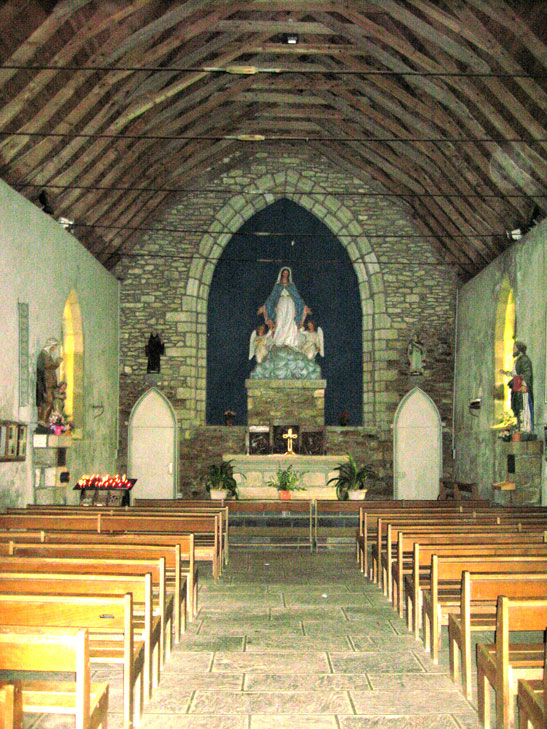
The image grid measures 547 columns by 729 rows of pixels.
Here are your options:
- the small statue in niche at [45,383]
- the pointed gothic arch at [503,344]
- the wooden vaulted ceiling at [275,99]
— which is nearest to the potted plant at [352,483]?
the pointed gothic arch at [503,344]

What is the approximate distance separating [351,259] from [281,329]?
1955mm

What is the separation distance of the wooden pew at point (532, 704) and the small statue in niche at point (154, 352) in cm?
1305

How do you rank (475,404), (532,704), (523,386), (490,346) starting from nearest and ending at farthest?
1. (532,704)
2. (523,386)
3. (490,346)
4. (475,404)

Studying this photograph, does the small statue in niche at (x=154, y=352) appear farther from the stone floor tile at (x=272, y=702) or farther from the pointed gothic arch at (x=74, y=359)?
the stone floor tile at (x=272, y=702)

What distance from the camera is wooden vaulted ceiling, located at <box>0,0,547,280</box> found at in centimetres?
898

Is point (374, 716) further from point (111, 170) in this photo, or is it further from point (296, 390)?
point (296, 390)

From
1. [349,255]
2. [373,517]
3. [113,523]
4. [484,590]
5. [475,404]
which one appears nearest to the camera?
[484,590]

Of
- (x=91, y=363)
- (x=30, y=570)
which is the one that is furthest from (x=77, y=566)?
(x=91, y=363)

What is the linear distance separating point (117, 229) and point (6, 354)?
5.26 meters

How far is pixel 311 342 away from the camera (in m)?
16.4

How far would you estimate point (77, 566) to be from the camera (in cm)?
454

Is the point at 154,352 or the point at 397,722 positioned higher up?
the point at 154,352

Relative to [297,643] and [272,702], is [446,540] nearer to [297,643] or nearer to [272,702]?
[297,643]

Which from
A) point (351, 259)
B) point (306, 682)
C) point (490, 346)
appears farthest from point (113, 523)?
point (351, 259)
